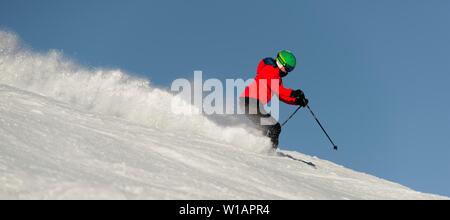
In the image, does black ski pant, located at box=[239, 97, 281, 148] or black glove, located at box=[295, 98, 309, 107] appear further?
black glove, located at box=[295, 98, 309, 107]

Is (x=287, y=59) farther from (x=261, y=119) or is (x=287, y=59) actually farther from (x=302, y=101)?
(x=261, y=119)

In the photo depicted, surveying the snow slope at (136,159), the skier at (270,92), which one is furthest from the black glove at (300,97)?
the snow slope at (136,159)

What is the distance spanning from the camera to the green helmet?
39.2 ft

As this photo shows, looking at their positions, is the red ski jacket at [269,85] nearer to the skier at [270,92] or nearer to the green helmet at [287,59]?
the skier at [270,92]

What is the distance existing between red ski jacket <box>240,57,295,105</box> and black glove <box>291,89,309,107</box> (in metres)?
0.07

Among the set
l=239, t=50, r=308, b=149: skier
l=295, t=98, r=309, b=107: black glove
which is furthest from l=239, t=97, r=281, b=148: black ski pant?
l=295, t=98, r=309, b=107: black glove

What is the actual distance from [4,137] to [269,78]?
667 centimetres

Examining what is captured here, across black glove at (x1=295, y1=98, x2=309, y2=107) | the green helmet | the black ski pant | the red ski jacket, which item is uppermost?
the green helmet

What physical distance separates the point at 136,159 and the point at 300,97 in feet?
19.4

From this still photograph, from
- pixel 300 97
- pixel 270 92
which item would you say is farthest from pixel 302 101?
pixel 270 92

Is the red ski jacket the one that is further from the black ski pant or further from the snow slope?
the snow slope

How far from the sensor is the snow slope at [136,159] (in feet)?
16.7
